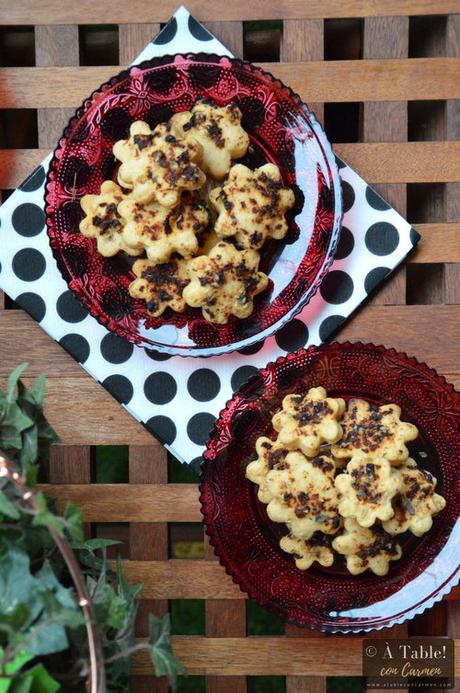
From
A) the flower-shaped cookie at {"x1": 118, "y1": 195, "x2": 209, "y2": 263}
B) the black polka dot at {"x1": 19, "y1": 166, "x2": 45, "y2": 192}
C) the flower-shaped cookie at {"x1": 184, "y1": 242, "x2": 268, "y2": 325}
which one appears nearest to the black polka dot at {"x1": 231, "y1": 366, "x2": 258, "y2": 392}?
the flower-shaped cookie at {"x1": 184, "y1": 242, "x2": 268, "y2": 325}

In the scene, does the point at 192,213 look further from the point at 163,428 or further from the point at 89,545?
the point at 89,545

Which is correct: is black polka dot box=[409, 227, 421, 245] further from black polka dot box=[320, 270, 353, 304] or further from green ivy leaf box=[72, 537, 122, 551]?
green ivy leaf box=[72, 537, 122, 551]

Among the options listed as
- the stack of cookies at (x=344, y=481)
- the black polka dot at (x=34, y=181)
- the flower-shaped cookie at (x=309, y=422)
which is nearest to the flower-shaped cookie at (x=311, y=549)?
the stack of cookies at (x=344, y=481)

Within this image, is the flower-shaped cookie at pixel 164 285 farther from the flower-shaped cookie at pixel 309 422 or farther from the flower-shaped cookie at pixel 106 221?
the flower-shaped cookie at pixel 309 422

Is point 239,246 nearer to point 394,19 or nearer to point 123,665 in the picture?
point 394,19

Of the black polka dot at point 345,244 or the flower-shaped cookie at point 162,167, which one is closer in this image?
the flower-shaped cookie at point 162,167

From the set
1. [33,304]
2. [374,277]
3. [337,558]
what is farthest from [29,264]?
[337,558]
